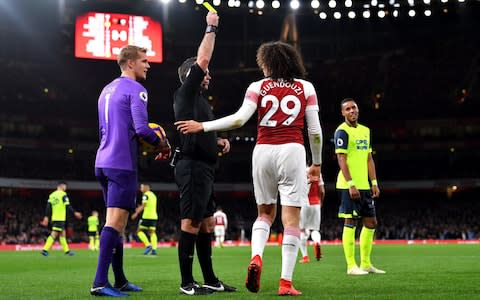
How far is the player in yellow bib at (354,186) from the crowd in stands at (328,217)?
2890 cm

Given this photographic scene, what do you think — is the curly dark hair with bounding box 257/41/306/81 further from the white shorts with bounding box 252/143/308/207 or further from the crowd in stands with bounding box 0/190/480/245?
the crowd in stands with bounding box 0/190/480/245

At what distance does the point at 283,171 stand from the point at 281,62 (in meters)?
1.04

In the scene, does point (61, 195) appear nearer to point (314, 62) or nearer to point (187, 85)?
point (187, 85)

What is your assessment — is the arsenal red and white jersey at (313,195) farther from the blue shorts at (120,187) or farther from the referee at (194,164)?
the blue shorts at (120,187)

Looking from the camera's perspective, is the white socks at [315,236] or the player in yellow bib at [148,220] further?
the player in yellow bib at [148,220]

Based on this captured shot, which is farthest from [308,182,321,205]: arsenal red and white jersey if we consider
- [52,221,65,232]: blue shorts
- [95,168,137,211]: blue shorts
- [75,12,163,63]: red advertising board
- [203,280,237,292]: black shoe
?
[75,12,163,63]: red advertising board

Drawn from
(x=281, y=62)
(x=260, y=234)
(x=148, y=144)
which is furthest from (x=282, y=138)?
(x=148, y=144)

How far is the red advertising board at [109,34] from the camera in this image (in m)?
28.0

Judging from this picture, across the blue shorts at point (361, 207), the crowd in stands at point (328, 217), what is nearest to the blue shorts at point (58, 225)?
the blue shorts at point (361, 207)

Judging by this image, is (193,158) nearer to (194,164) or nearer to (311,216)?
(194,164)

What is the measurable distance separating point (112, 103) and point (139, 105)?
32cm

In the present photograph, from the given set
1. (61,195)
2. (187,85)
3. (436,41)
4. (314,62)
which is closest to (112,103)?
(187,85)

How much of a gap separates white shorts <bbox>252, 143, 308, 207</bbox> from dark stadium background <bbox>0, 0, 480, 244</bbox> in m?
33.2

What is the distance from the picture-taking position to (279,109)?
5422 millimetres
